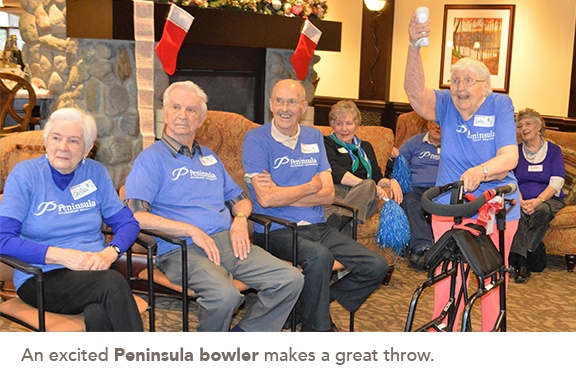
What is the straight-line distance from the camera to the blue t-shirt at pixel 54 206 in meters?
2.55

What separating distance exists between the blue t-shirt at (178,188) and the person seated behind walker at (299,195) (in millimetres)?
288

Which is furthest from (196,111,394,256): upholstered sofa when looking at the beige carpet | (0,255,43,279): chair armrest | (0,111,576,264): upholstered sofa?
(0,255,43,279): chair armrest

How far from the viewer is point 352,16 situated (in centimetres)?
875

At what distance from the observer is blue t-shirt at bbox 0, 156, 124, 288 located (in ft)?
8.38

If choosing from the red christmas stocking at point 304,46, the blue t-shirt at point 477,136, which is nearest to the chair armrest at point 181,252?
the blue t-shirt at point 477,136

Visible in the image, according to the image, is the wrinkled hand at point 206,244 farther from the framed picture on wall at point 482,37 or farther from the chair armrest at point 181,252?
the framed picture on wall at point 482,37

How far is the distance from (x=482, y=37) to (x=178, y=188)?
5555 mm

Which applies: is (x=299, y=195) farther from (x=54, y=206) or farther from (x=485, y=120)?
(x=54, y=206)

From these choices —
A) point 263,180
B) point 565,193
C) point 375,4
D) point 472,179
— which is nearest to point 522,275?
point 565,193

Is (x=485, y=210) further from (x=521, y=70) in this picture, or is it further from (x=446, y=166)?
(x=521, y=70)

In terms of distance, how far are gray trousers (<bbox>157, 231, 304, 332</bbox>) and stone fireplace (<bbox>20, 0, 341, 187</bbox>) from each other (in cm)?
207

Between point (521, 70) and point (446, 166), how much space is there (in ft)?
16.4
